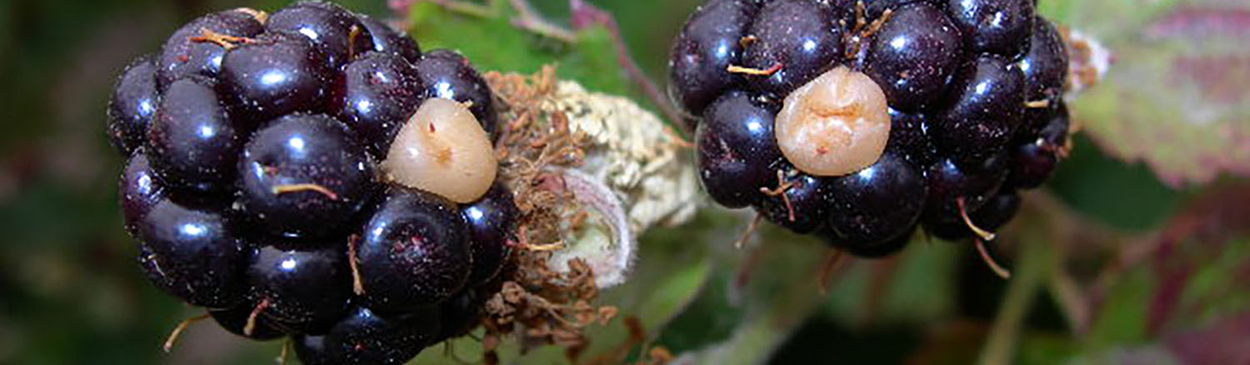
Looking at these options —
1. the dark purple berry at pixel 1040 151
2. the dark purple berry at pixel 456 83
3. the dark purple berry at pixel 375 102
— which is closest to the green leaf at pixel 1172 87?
the dark purple berry at pixel 1040 151

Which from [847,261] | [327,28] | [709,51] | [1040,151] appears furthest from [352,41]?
[847,261]

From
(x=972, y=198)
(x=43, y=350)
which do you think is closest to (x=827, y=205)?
(x=972, y=198)

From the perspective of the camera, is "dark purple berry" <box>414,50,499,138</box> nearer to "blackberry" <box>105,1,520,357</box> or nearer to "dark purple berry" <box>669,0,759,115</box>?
"blackberry" <box>105,1,520,357</box>

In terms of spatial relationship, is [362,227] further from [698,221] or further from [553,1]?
[553,1]

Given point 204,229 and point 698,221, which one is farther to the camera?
point 698,221

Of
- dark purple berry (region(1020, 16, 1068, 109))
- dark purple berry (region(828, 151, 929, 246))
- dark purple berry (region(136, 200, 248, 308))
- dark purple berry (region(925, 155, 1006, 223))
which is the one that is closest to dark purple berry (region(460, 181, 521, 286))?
dark purple berry (region(136, 200, 248, 308))

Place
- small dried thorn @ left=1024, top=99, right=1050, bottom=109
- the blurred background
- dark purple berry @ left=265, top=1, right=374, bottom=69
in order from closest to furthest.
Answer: dark purple berry @ left=265, top=1, right=374, bottom=69
small dried thorn @ left=1024, top=99, right=1050, bottom=109
the blurred background
